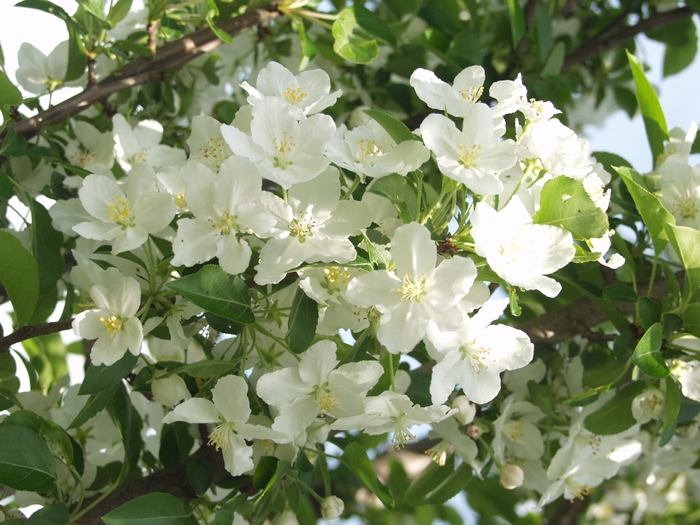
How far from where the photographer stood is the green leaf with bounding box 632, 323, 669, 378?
0.96 meters

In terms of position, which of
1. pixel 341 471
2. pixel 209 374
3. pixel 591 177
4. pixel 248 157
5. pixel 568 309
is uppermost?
pixel 248 157

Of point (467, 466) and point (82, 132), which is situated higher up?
point (82, 132)

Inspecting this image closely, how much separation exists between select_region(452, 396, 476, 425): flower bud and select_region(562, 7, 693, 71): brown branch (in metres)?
1.13

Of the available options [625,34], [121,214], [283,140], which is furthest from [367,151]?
[625,34]

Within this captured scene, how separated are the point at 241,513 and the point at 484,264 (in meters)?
0.59

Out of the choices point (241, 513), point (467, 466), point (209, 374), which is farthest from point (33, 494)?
point (467, 466)

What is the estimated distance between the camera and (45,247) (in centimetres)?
120

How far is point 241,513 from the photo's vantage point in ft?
3.76

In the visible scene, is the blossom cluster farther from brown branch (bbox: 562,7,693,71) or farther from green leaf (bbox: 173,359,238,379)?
brown branch (bbox: 562,7,693,71)

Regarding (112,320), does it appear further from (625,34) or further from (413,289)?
(625,34)

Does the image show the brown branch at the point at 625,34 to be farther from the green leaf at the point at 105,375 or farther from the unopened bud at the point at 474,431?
the green leaf at the point at 105,375

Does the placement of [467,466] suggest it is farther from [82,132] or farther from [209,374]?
[82,132]

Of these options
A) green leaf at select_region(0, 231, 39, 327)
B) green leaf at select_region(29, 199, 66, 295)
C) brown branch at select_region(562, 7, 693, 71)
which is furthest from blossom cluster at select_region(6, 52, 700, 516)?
brown branch at select_region(562, 7, 693, 71)

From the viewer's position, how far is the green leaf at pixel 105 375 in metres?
0.92
